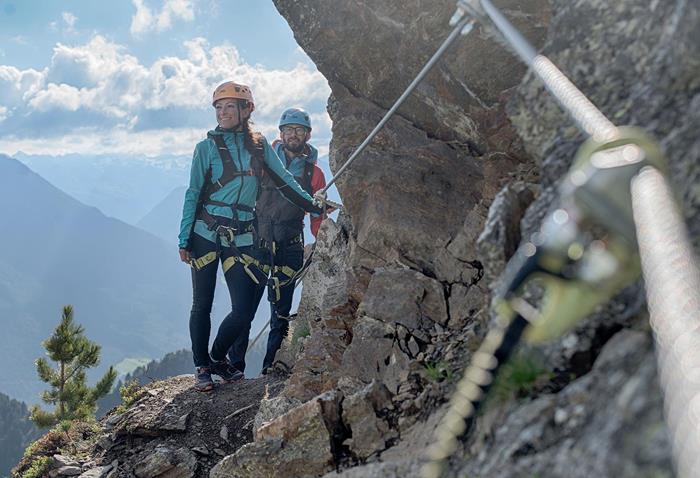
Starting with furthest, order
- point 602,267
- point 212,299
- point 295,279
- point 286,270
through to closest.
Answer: point 295,279 → point 286,270 → point 212,299 → point 602,267

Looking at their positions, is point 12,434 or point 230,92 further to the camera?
point 12,434

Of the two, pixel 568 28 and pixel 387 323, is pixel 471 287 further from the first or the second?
pixel 568 28

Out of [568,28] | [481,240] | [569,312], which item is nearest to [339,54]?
[568,28]

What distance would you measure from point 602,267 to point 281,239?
998 centimetres

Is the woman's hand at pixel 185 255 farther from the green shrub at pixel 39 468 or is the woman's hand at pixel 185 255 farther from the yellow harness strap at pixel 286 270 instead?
the green shrub at pixel 39 468

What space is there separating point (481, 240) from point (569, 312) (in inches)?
39.0

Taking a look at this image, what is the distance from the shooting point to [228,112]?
10.6 m

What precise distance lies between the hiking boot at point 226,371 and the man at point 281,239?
0.88ft

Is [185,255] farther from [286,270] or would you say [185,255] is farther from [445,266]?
[445,266]

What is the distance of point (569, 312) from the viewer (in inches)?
124

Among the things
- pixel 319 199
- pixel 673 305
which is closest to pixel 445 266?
pixel 319 199

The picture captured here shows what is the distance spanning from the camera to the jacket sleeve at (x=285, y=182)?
36.4 feet

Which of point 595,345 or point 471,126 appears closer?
point 595,345

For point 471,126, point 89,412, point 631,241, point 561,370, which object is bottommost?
point 89,412
